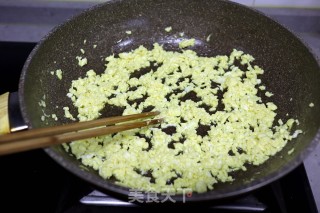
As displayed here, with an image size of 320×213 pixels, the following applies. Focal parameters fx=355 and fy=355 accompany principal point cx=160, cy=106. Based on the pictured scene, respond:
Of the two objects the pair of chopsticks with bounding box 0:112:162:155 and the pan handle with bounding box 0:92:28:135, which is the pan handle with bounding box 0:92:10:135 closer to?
the pan handle with bounding box 0:92:28:135

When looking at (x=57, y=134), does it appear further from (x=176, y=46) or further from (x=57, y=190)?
(x=176, y=46)

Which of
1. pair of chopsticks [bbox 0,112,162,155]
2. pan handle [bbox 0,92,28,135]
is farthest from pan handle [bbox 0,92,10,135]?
pair of chopsticks [bbox 0,112,162,155]

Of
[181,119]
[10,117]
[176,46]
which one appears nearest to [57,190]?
[10,117]

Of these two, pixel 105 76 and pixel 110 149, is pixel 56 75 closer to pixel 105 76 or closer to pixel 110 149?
pixel 105 76

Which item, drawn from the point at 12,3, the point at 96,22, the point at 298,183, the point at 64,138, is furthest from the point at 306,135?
the point at 12,3

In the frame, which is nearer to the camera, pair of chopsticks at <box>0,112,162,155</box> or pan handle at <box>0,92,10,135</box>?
pair of chopsticks at <box>0,112,162,155</box>

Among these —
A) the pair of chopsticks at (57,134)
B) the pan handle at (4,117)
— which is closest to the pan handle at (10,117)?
the pan handle at (4,117)
